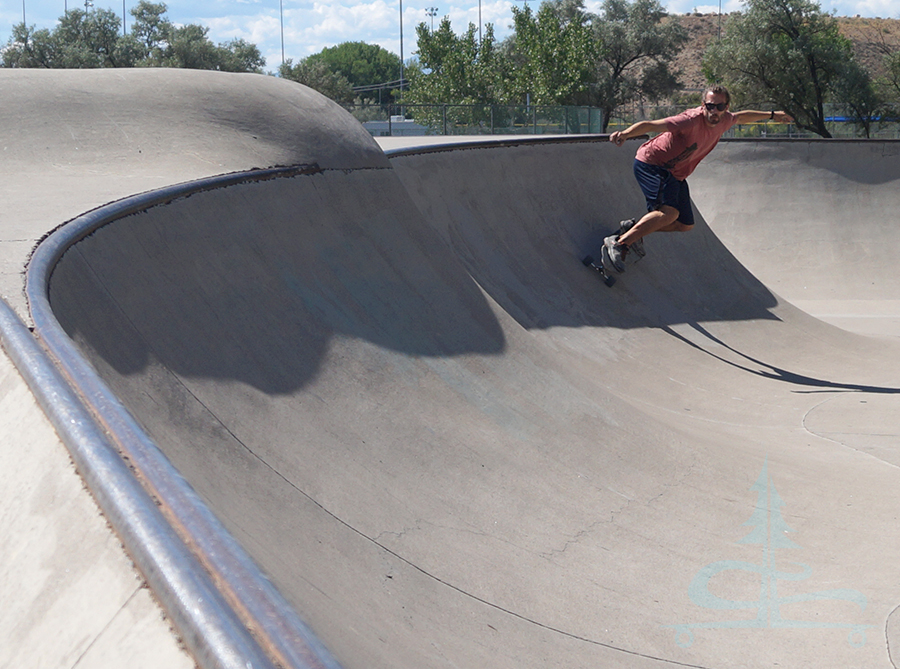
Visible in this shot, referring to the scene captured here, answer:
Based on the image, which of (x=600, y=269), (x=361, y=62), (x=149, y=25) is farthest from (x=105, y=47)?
(x=361, y=62)

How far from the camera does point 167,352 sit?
288 centimetres

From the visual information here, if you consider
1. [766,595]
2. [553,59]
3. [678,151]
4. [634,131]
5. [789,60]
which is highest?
[553,59]

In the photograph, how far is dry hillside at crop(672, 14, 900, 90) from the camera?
293ft

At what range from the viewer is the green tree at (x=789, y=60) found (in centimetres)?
3466

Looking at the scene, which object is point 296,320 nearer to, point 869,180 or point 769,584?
point 769,584

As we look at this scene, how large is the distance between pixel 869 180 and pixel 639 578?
15.7 m

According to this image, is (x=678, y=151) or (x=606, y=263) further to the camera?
(x=606, y=263)

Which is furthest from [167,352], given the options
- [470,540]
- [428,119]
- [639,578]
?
[428,119]

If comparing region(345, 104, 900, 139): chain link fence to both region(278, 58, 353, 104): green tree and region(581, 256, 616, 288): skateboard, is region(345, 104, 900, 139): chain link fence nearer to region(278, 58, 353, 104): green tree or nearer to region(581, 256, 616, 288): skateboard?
region(581, 256, 616, 288): skateboard

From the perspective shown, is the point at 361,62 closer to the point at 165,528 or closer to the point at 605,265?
the point at 605,265

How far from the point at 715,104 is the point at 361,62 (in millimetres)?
112145

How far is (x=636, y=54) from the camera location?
153ft

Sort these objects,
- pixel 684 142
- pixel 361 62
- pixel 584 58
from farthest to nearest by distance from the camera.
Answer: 1. pixel 361 62
2. pixel 584 58
3. pixel 684 142

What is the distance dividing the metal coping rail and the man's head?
250 inches
